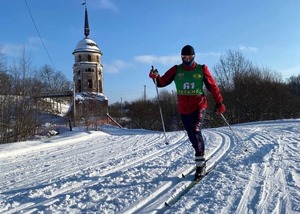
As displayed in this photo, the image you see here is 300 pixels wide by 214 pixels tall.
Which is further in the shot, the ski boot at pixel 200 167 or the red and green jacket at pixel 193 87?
the red and green jacket at pixel 193 87

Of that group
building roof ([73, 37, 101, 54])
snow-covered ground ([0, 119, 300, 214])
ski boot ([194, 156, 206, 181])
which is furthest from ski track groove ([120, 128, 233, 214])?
building roof ([73, 37, 101, 54])

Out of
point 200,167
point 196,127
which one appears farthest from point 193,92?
point 200,167

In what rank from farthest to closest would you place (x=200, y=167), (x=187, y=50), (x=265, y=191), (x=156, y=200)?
1. (x=187, y=50)
2. (x=200, y=167)
3. (x=265, y=191)
4. (x=156, y=200)

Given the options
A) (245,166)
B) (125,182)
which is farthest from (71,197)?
(245,166)

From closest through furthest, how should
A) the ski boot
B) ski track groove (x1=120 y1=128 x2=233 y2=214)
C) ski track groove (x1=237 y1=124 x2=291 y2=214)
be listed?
ski track groove (x1=237 y1=124 x2=291 y2=214) → ski track groove (x1=120 y1=128 x2=233 y2=214) → the ski boot

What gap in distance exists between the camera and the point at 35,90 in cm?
2017

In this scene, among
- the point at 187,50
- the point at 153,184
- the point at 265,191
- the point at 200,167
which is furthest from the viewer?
the point at 187,50

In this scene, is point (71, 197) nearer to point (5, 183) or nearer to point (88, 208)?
point (88, 208)

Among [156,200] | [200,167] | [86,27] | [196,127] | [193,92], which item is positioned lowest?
[156,200]

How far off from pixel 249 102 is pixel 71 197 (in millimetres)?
40946

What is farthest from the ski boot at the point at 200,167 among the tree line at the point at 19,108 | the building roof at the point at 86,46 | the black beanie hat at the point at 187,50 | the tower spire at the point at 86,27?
the tower spire at the point at 86,27

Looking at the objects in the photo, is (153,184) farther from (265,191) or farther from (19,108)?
(19,108)

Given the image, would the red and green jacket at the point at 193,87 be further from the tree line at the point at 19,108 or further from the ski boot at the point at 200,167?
the tree line at the point at 19,108

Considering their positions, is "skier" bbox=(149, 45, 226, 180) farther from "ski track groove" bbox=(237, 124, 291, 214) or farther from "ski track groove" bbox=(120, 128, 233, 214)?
"ski track groove" bbox=(237, 124, 291, 214)
